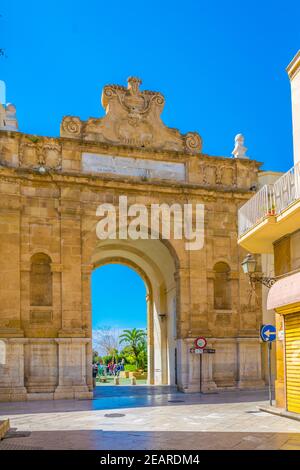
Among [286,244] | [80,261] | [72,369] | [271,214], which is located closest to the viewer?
[271,214]

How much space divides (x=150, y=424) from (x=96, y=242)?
8.99 metres

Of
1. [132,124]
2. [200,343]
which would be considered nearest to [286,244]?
[200,343]

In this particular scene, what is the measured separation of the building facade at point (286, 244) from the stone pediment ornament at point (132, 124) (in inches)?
296

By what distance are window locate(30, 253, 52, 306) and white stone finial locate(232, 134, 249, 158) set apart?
8522 millimetres

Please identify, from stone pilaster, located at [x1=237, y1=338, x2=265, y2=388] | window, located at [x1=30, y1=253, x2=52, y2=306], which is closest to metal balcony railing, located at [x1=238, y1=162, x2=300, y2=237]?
stone pilaster, located at [x1=237, y1=338, x2=265, y2=388]

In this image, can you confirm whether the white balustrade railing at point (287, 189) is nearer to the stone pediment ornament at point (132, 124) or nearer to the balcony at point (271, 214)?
the balcony at point (271, 214)

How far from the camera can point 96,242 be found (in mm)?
20344

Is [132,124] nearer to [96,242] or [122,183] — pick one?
[122,183]

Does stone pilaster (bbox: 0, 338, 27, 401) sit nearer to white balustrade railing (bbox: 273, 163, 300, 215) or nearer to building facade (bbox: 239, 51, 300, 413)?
building facade (bbox: 239, 51, 300, 413)

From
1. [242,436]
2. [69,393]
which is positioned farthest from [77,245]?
[242,436]

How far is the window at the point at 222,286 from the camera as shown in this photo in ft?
71.3

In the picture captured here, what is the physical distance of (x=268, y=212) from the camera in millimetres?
13516
